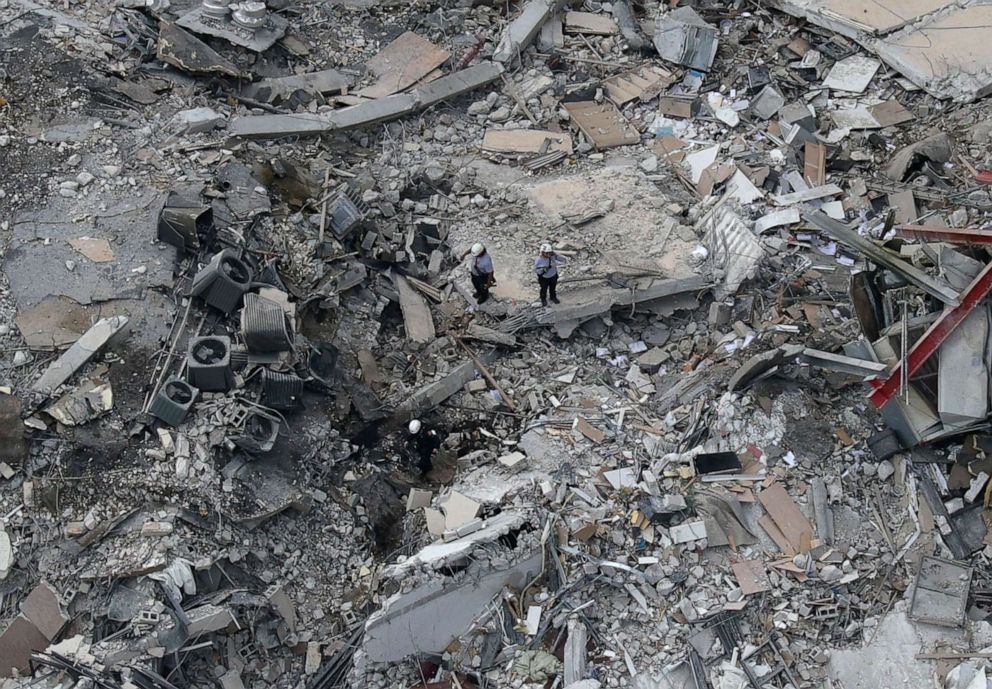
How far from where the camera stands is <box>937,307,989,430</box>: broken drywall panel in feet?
25.7

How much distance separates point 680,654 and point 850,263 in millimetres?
4806

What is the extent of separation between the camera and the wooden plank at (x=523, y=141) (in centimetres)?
1157

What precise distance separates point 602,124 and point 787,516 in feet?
18.8

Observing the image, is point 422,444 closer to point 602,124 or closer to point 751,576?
point 751,576

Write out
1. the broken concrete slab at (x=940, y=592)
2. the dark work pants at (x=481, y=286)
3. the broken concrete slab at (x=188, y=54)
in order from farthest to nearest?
the broken concrete slab at (x=188, y=54), the dark work pants at (x=481, y=286), the broken concrete slab at (x=940, y=592)

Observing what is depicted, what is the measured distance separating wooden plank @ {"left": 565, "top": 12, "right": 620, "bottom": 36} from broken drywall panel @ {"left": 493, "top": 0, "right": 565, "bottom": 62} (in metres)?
0.27

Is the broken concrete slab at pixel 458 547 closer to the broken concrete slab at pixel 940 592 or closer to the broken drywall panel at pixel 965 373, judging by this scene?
the broken concrete slab at pixel 940 592

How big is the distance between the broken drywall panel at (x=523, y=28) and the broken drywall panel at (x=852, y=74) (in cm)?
372

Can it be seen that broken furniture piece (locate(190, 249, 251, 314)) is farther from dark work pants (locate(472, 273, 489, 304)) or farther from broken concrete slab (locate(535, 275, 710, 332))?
broken concrete slab (locate(535, 275, 710, 332))

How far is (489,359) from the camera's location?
9.69 meters

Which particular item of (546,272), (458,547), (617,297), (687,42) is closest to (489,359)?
(546,272)

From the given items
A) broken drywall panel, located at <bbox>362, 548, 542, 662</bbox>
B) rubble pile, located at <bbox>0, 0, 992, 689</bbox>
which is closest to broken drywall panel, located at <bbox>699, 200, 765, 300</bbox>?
rubble pile, located at <bbox>0, 0, 992, 689</bbox>

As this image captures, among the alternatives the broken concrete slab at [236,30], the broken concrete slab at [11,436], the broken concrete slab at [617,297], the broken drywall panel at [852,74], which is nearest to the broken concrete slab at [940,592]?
the broken concrete slab at [617,297]

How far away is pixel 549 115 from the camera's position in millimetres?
Result: 11945
